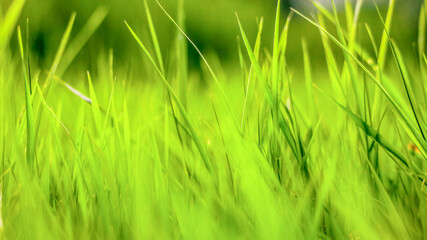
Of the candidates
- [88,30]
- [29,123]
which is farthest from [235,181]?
[88,30]

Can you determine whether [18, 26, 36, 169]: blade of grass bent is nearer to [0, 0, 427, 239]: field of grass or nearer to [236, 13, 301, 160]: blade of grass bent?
[0, 0, 427, 239]: field of grass

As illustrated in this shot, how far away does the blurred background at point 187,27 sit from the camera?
271 centimetres

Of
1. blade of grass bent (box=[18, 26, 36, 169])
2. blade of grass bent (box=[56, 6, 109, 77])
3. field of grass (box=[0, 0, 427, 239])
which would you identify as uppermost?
blade of grass bent (box=[56, 6, 109, 77])

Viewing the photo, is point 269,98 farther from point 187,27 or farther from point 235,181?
point 187,27

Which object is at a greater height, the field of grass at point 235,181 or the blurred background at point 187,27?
the blurred background at point 187,27

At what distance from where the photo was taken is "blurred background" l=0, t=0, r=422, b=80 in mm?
2705

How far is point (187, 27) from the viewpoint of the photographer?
317cm

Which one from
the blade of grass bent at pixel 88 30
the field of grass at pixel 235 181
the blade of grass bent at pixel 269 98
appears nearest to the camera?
the field of grass at pixel 235 181

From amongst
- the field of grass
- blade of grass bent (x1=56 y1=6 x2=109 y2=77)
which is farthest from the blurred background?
the field of grass

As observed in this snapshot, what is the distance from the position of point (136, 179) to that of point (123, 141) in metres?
0.14

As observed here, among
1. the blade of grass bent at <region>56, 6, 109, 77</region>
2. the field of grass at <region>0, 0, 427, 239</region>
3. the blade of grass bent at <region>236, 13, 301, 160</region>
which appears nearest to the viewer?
the field of grass at <region>0, 0, 427, 239</region>

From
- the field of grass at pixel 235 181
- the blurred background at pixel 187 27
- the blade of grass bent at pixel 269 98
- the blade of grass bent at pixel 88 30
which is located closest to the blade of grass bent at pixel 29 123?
the field of grass at pixel 235 181

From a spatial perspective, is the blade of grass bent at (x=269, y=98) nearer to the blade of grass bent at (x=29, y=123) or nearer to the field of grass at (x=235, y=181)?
the field of grass at (x=235, y=181)

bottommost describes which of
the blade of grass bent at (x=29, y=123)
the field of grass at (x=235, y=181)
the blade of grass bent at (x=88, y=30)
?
the field of grass at (x=235, y=181)
